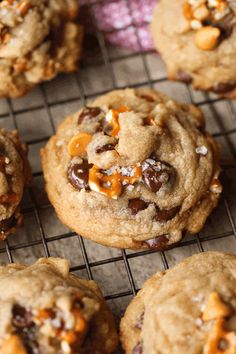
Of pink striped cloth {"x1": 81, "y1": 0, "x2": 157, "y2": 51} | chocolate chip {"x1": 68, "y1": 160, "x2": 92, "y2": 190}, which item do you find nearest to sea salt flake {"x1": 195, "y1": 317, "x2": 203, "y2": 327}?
chocolate chip {"x1": 68, "y1": 160, "x2": 92, "y2": 190}

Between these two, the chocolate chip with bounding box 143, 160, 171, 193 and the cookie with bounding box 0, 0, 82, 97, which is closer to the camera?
the chocolate chip with bounding box 143, 160, 171, 193

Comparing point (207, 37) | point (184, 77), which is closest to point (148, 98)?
point (184, 77)

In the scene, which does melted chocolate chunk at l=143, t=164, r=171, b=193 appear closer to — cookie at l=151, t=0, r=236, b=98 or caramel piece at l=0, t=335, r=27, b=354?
cookie at l=151, t=0, r=236, b=98

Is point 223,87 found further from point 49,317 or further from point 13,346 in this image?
point 13,346

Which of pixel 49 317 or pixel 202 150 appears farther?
pixel 202 150

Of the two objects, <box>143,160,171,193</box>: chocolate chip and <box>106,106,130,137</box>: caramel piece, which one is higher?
<box>106,106,130,137</box>: caramel piece

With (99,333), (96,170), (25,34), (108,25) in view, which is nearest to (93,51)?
(108,25)

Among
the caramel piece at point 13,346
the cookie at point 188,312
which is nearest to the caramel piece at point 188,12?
the cookie at point 188,312

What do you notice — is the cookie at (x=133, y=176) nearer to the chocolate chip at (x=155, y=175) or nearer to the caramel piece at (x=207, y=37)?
the chocolate chip at (x=155, y=175)
